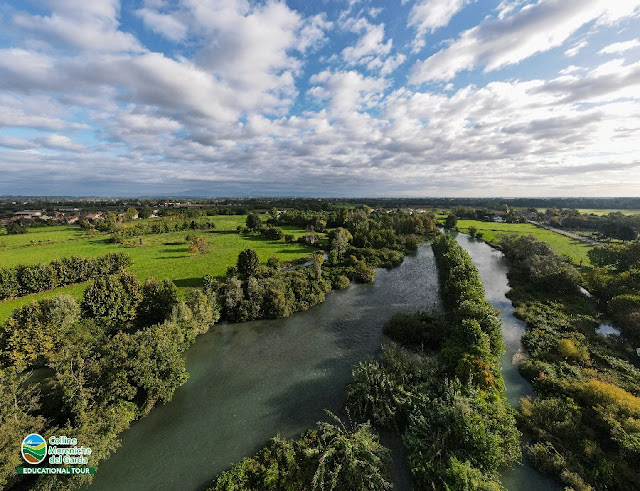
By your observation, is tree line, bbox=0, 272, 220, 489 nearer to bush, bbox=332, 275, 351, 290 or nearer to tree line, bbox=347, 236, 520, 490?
tree line, bbox=347, 236, 520, 490

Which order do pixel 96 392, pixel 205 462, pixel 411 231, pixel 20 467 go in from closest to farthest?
pixel 20 467
pixel 205 462
pixel 96 392
pixel 411 231

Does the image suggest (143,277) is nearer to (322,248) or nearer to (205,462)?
(205,462)

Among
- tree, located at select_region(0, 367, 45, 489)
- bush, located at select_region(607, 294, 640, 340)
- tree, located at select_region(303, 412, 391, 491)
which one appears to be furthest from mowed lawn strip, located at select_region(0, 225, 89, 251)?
bush, located at select_region(607, 294, 640, 340)

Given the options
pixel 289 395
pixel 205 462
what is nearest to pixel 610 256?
pixel 289 395

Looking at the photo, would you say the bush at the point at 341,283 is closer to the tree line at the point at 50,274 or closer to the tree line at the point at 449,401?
the tree line at the point at 449,401

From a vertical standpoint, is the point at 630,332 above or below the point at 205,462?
above

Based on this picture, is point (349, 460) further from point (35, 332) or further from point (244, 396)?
point (35, 332)

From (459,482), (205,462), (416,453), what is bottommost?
(205,462)
